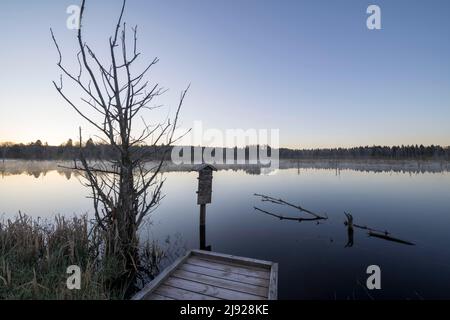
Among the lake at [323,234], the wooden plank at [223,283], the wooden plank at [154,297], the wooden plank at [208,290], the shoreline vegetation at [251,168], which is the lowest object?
the lake at [323,234]

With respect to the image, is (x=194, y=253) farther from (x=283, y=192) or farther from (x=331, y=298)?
(x=283, y=192)

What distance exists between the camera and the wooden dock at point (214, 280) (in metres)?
4.51

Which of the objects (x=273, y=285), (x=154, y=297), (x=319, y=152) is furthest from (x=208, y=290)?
(x=319, y=152)

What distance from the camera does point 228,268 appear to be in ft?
18.9

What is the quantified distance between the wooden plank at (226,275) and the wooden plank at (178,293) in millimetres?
851

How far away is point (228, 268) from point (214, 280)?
71 centimetres

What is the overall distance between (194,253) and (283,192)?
60.6ft

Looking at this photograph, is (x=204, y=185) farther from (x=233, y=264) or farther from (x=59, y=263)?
(x=59, y=263)

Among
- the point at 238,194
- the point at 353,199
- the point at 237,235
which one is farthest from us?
the point at 238,194

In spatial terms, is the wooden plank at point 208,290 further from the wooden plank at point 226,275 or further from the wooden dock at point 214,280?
the wooden plank at point 226,275

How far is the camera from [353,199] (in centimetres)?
2011

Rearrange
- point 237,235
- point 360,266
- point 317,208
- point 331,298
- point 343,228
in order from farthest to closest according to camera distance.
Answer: point 317,208
point 343,228
point 237,235
point 360,266
point 331,298

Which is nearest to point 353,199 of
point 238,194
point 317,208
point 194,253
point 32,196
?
point 317,208

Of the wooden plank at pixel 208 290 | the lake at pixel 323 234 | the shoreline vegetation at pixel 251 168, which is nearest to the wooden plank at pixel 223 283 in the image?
the wooden plank at pixel 208 290
